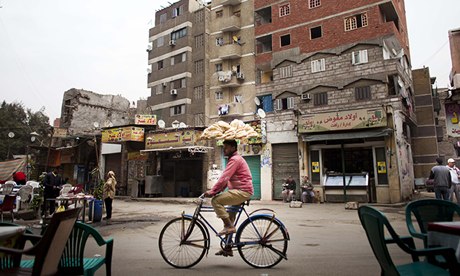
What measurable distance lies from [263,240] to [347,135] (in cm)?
1440

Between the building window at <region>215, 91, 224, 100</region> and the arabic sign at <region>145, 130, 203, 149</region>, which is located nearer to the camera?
the arabic sign at <region>145, 130, 203, 149</region>

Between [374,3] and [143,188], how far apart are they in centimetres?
2167

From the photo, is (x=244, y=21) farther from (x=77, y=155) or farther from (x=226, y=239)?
(x=226, y=239)

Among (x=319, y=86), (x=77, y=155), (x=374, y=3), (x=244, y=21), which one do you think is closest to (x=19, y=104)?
(x=77, y=155)

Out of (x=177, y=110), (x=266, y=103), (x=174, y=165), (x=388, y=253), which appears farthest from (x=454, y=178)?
(x=177, y=110)

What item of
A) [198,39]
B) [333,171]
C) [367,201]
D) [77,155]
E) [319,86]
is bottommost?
[367,201]

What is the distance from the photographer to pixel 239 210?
16.9 ft

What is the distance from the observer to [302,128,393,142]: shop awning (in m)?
17.0

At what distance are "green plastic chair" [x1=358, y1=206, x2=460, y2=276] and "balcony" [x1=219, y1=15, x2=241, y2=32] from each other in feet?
91.9

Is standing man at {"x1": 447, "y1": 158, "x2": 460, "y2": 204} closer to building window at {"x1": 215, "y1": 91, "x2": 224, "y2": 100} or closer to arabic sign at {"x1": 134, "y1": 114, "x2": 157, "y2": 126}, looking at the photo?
building window at {"x1": 215, "y1": 91, "x2": 224, "y2": 100}

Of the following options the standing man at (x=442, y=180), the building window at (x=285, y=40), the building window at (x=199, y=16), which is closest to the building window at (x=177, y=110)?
the building window at (x=199, y=16)

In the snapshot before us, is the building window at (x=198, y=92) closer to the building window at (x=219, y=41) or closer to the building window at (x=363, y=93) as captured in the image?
the building window at (x=219, y=41)

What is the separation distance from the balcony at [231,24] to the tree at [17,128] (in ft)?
73.0

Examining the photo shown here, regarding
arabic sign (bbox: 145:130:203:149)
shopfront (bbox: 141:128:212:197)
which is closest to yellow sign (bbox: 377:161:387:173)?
shopfront (bbox: 141:128:212:197)
